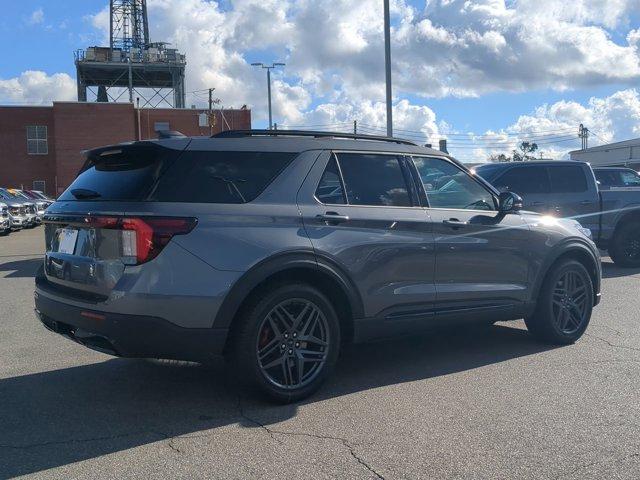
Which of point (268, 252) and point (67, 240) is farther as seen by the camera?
point (67, 240)

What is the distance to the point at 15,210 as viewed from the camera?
76.5 ft

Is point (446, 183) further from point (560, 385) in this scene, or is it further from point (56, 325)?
point (56, 325)

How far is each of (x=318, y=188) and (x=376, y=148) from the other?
787 millimetres

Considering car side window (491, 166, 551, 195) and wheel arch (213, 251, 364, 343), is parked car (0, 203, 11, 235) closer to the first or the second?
car side window (491, 166, 551, 195)

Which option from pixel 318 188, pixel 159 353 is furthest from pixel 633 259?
pixel 159 353

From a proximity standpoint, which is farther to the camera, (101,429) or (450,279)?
(450,279)

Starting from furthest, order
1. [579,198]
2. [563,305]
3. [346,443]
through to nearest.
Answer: [579,198] < [563,305] < [346,443]

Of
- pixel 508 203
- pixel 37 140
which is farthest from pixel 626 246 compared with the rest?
pixel 37 140

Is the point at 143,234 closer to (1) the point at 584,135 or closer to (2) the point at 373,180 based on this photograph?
(2) the point at 373,180

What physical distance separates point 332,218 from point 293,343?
3.20ft

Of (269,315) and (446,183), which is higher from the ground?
(446,183)

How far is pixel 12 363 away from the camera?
5812mm

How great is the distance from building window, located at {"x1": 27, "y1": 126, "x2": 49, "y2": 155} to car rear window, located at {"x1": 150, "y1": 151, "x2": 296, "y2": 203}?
168 ft

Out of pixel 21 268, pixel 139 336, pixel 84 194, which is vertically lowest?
pixel 21 268
